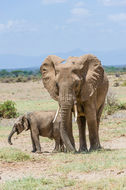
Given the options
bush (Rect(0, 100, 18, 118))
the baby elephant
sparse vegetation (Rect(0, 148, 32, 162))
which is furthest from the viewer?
bush (Rect(0, 100, 18, 118))

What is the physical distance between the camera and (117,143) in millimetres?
12203

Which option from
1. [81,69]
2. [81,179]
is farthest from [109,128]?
[81,179]

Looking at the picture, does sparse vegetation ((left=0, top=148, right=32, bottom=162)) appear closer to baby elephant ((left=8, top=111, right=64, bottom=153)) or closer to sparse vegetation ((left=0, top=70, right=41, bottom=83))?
baby elephant ((left=8, top=111, right=64, bottom=153))

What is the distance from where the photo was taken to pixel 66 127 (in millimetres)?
9477

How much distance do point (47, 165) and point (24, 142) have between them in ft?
15.4

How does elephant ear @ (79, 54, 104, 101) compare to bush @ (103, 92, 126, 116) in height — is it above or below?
above

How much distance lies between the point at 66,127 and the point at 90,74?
132 centimetres

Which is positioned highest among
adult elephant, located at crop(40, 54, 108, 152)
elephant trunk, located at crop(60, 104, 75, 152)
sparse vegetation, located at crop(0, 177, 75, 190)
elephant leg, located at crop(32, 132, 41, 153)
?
adult elephant, located at crop(40, 54, 108, 152)

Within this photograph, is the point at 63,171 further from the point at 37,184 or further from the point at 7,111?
the point at 7,111

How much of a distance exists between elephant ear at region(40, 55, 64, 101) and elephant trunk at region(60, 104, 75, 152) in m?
0.55

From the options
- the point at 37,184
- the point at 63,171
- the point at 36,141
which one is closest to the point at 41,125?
the point at 36,141

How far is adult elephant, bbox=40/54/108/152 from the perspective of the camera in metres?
9.02

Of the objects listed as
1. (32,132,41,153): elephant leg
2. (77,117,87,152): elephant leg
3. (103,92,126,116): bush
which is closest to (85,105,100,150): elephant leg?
(77,117,87,152): elephant leg

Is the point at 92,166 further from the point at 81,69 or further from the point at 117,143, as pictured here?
the point at 117,143
